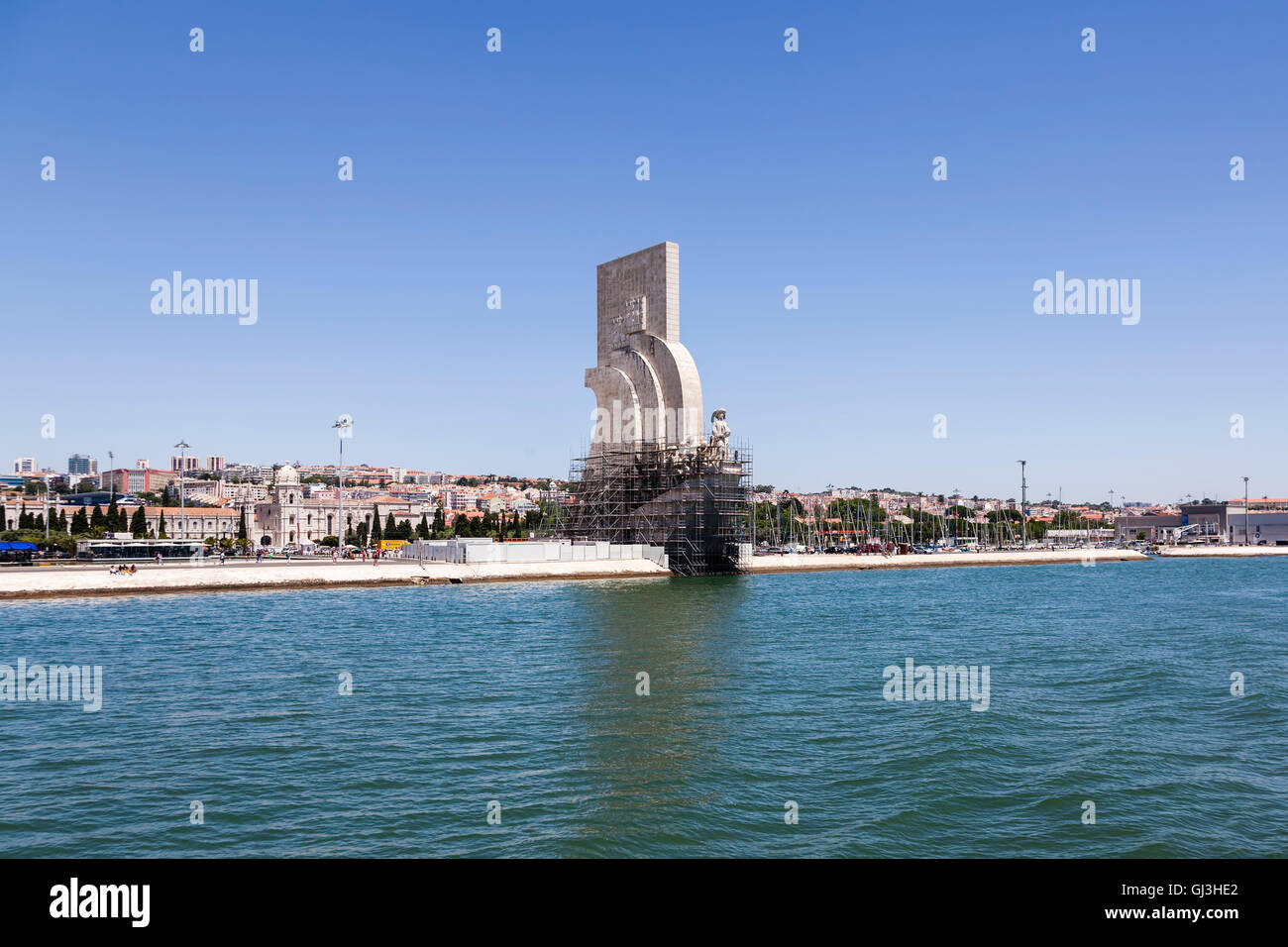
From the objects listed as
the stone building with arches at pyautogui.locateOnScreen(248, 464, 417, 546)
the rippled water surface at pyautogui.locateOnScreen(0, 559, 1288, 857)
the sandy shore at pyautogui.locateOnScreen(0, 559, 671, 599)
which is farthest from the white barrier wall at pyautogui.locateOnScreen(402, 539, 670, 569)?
the stone building with arches at pyautogui.locateOnScreen(248, 464, 417, 546)

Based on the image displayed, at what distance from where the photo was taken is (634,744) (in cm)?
1434

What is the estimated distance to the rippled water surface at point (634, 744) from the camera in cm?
1039

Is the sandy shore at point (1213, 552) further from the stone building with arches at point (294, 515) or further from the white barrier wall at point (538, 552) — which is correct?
the stone building with arches at point (294, 515)

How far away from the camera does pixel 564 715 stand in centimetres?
1636

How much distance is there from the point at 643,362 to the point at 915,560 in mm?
34448

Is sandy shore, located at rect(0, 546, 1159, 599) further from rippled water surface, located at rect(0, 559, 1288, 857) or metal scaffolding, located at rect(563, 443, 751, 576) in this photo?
rippled water surface, located at rect(0, 559, 1288, 857)

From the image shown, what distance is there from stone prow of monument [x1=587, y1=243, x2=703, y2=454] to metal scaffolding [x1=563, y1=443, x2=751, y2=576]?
1.17 metres

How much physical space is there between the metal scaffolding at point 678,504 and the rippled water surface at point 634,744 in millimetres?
26851

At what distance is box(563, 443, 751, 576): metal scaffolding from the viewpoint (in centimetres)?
5662

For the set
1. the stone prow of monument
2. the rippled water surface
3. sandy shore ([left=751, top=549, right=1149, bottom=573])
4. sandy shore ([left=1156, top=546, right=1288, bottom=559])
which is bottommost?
sandy shore ([left=1156, top=546, right=1288, bottom=559])

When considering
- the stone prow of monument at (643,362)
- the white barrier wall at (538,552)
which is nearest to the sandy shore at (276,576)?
the white barrier wall at (538,552)
